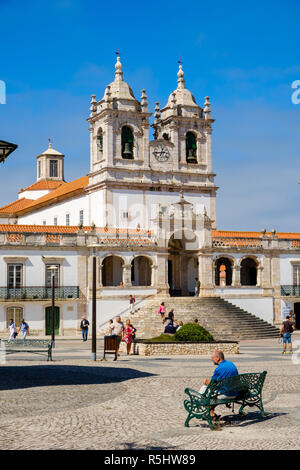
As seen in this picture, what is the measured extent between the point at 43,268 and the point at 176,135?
686 inches

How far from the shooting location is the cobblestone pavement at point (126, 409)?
10051 mm

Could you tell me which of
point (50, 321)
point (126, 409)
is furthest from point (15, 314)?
point (126, 409)

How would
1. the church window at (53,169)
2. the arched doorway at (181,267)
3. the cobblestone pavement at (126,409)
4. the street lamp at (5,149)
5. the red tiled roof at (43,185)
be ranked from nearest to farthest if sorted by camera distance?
the cobblestone pavement at (126,409) → the street lamp at (5,149) → the arched doorway at (181,267) → the red tiled roof at (43,185) → the church window at (53,169)

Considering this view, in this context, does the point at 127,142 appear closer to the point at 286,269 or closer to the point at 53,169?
the point at 286,269

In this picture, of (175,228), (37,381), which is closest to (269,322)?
(175,228)

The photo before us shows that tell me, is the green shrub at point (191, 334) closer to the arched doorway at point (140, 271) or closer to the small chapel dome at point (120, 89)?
the arched doorway at point (140, 271)

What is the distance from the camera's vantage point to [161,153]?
52375 mm

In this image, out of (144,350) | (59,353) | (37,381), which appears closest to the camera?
(37,381)

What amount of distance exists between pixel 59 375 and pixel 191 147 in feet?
123

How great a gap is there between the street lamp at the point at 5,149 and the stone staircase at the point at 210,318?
2239 centimetres

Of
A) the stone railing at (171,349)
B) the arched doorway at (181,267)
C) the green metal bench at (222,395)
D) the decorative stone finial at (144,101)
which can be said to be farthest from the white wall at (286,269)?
the green metal bench at (222,395)

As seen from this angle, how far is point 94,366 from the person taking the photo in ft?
69.6

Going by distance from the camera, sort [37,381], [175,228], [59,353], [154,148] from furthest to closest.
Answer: [154,148]
[175,228]
[59,353]
[37,381]

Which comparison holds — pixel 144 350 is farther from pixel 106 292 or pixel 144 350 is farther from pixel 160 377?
pixel 106 292
